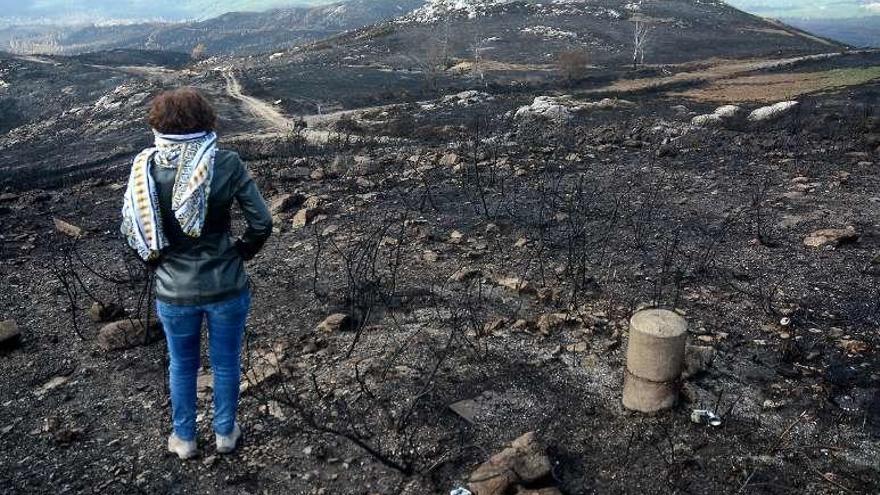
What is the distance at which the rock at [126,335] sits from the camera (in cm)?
455

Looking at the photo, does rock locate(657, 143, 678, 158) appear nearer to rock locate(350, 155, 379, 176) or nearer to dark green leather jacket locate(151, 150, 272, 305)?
rock locate(350, 155, 379, 176)

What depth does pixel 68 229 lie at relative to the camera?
7.78m

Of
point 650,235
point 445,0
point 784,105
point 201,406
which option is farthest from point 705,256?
point 445,0

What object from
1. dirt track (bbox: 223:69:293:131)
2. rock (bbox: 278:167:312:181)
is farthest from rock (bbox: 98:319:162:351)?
dirt track (bbox: 223:69:293:131)

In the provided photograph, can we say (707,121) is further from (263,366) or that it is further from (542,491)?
(542,491)

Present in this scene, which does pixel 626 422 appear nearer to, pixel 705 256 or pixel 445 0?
pixel 705 256

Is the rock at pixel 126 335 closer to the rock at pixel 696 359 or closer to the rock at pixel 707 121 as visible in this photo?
the rock at pixel 696 359

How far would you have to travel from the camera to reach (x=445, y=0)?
201ft

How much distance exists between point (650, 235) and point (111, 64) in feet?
163

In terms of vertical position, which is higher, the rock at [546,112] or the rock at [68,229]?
the rock at [546,112]

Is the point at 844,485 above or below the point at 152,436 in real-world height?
above

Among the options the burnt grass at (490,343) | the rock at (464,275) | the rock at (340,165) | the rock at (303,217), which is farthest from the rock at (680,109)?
the rock at (464,275)

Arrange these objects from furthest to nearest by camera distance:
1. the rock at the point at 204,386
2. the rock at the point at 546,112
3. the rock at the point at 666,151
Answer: the rock at the point at 546,112
the rock at the point at 666,151
the rock at the point at 204,386

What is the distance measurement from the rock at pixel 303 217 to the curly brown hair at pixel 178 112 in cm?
483
